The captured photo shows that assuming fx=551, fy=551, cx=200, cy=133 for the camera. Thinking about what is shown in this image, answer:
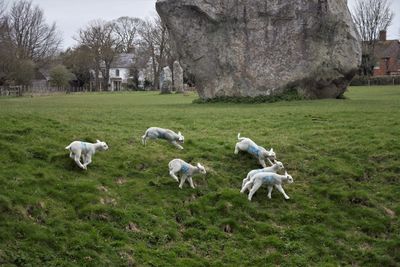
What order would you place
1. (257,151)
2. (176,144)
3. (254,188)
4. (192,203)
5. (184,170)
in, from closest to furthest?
1. (192,203)
2. (254,188)
3. (184,170)
4. (257,151)
5. (176,144)

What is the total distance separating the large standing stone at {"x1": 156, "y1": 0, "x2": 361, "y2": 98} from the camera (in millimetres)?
29312

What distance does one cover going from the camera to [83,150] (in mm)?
12961

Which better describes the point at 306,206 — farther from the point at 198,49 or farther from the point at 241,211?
the point at 198,49

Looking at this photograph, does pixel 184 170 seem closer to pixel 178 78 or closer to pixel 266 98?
pixel 266 98

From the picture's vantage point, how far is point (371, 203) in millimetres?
12969

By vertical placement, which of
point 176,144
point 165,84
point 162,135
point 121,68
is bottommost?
point 176,144

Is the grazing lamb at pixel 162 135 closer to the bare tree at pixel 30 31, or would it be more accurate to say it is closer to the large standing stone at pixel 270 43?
the large standing stone at pixel 270 43

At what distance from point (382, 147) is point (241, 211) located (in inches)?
221

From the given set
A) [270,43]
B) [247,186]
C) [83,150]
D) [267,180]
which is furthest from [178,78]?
[267,180]


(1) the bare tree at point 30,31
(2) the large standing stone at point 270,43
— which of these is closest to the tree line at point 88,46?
(1) the bare tree at point 30,31

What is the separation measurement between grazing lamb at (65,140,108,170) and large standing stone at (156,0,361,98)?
17.5 m

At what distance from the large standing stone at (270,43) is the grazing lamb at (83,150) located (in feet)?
57.4

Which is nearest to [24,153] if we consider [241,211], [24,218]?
[24,218]

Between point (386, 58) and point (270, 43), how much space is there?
232 ft
